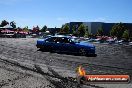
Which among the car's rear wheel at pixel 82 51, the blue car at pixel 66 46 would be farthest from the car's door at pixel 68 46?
the car's rear wheel at pixel 82 51

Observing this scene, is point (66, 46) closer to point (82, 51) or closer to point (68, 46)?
point (68, 46)

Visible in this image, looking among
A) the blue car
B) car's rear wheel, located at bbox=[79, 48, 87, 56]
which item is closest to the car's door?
the blue car

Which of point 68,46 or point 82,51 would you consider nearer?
point 82,51

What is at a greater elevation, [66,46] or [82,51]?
[66,46]

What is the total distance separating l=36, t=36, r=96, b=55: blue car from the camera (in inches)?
819

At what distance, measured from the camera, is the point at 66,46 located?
70.7 ft

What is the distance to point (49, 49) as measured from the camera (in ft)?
73.5

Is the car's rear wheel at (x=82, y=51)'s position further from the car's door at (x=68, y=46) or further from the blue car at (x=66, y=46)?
the car's door at (x=68, y=46)

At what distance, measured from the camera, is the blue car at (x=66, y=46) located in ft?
68.2

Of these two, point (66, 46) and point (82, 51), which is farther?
point (66, 46)

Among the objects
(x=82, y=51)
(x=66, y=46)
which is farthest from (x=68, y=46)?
(x=82, y=51)

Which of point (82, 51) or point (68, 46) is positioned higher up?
point (68, 46)

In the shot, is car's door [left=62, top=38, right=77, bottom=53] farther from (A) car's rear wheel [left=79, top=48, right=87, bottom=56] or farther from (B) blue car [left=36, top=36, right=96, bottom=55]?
(A) car's rear wheel [left=79, top=48, right=87, bottom=56]

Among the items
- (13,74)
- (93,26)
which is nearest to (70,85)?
(13,74)
